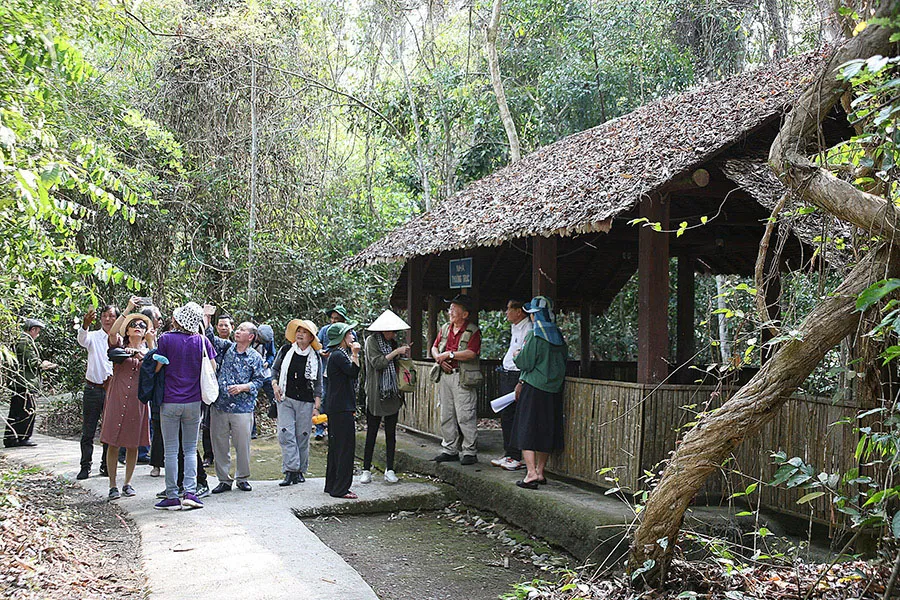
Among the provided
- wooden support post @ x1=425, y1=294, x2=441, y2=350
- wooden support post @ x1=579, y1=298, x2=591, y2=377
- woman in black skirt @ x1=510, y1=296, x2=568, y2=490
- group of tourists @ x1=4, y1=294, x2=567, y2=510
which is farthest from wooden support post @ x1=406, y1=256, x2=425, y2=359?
woman in black skirt @ x1=510, y1=296, x2=568, y2=490

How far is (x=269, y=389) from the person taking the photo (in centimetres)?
930

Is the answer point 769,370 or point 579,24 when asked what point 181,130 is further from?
point 769,370

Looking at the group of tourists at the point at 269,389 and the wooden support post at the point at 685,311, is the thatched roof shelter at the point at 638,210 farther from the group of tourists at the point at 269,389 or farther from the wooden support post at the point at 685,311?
the group of tourists at the point at 269,389

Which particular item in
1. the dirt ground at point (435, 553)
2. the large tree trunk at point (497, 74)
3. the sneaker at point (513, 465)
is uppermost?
the large tree trunk at point (497, 74)

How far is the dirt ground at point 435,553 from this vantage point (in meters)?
6.09

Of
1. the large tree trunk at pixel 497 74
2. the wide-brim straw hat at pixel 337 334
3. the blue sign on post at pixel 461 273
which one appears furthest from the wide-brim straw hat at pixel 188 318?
the large tree trunk at pixel 497 74

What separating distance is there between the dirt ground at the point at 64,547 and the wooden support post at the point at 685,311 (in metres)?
7.06

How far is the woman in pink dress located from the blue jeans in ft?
1.69

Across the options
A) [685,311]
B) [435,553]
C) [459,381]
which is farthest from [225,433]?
[685,311]

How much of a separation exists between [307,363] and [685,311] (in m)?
5.41

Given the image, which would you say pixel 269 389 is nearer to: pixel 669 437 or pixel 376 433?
pixel 376 433

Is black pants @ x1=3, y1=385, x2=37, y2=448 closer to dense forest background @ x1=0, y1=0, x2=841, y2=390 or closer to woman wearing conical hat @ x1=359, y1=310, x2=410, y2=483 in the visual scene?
dense forest background @ x1=0, y1=0, x2=841, y2=390

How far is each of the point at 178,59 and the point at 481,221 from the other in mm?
8582

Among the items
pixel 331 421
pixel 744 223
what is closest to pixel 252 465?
pixel 331 421
